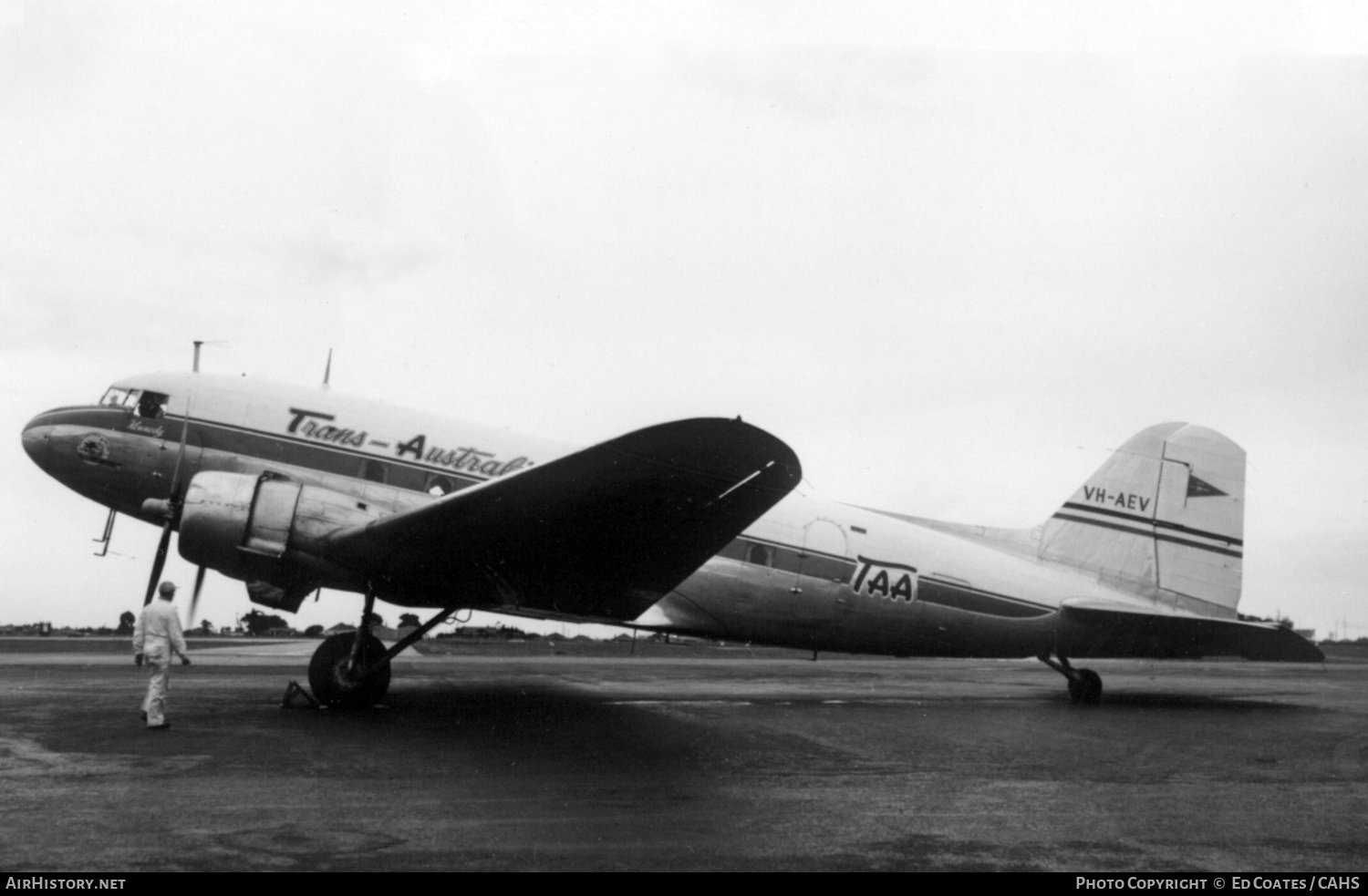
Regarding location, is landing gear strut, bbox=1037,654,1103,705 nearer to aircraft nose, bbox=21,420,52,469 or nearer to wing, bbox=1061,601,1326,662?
wing, bbox=1061,601,1326,662

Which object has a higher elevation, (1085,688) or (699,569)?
(699,569)

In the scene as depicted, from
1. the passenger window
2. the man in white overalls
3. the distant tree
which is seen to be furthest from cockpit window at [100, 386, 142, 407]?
the distant tree

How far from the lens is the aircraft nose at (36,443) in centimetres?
1050

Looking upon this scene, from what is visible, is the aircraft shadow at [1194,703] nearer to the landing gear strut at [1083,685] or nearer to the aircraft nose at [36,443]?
the landing gear strut at [1083,685]

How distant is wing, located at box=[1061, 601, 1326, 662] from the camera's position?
37.3 feet

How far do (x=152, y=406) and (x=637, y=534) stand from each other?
5.88 metres

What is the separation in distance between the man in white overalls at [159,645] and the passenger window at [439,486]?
270cm

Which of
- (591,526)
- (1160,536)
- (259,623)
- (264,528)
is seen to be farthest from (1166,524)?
(259,623)

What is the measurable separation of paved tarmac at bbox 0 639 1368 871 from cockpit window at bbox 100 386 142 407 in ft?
10.7

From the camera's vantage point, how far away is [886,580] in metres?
11.8

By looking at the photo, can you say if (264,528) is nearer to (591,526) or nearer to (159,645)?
(159,645)

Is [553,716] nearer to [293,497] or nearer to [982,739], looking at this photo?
[293,497]
